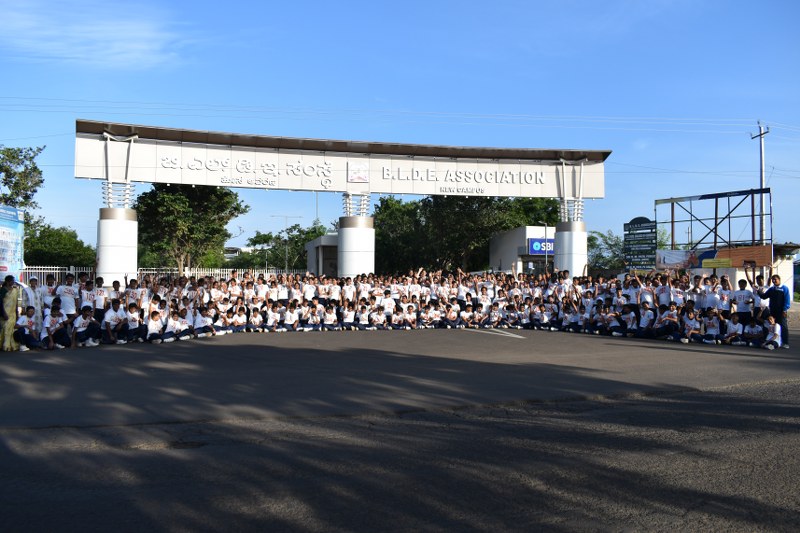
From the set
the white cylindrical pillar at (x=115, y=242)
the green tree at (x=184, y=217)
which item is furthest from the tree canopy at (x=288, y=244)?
the white cylindrical pillar at (x=115, y=242)

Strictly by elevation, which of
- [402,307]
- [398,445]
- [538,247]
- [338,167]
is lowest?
[398,445]

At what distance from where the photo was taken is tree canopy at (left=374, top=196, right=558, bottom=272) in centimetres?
3847

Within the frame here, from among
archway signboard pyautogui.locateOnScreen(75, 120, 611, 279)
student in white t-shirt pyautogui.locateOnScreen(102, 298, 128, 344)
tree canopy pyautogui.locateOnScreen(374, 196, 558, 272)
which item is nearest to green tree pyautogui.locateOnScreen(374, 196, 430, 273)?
tree canopy pyautogui.locateOnScreen(374, 196, 558, 272)

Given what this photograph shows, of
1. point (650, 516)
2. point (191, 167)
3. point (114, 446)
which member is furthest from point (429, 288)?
point (650, 516)

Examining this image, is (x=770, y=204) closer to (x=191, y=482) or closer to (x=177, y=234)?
(x=177, y=234)

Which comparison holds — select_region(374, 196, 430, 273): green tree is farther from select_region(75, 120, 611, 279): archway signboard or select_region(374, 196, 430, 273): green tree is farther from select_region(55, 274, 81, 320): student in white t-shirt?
select_region(55, 274, 81, 320): student in white t-shirt

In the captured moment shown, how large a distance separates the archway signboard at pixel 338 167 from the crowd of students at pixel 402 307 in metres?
4.73

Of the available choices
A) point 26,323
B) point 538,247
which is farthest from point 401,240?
point 26,323

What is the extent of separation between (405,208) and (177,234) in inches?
727

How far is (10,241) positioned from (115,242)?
569 cm

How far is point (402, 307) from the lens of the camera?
19.9m

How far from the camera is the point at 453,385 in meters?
9.56

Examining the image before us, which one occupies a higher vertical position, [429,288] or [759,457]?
[429,288]

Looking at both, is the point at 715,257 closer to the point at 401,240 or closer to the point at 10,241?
the point at 401,240
